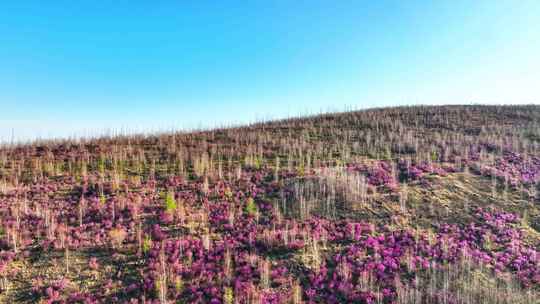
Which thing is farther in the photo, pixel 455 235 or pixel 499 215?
pixel 499 215

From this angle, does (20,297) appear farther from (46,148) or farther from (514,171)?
(514,171)

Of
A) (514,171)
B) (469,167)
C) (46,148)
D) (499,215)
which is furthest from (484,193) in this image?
(46,148)

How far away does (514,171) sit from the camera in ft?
64.5

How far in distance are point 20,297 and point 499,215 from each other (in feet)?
56.8

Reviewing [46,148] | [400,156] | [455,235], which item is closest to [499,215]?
[455,235]

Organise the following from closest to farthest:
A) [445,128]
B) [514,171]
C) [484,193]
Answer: [484,193] → [514,171] → [445,128]

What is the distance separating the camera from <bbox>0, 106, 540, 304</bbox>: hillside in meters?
9.18

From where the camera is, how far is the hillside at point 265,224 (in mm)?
9180

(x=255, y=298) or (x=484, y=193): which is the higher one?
(x=484, y=193)

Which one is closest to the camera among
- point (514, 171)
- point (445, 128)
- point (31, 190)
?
point (31, 190)

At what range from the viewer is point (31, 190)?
47.0 feet

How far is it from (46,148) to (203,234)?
1565 cm

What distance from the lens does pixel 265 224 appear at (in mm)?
12617

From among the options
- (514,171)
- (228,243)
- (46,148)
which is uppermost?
(46,148)
